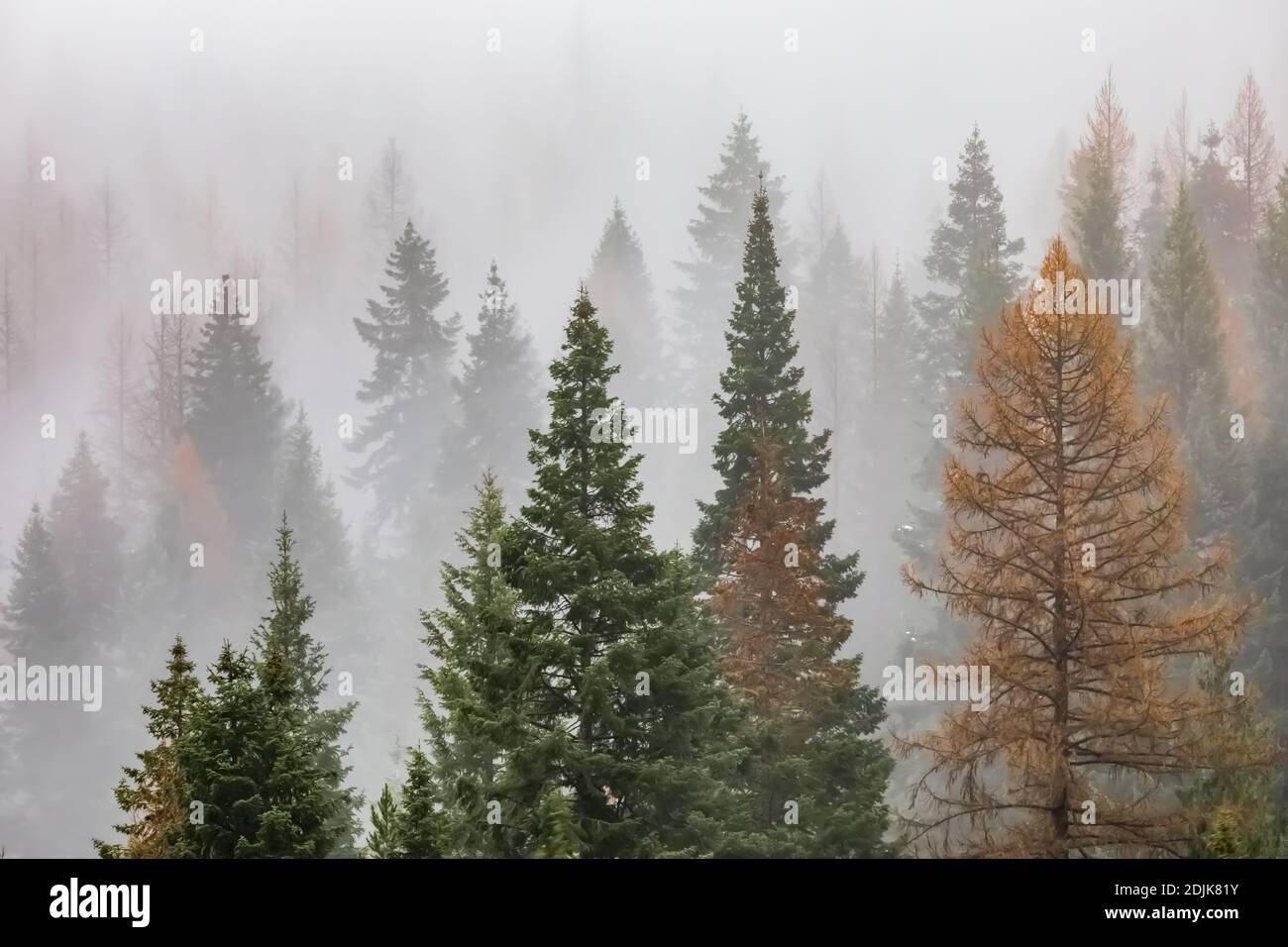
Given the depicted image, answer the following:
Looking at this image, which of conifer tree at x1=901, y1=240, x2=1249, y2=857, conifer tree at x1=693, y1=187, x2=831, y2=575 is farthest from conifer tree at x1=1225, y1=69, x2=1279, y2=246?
conifer tree at x1=901, y1=240, x2=1249, y2=857

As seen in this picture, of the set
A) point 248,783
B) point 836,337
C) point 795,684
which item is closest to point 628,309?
→ point 836,337

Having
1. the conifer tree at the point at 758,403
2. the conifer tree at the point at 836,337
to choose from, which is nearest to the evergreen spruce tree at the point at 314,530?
the conifer tree at the point at 836,337

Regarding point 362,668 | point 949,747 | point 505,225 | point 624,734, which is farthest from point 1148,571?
point 505,225

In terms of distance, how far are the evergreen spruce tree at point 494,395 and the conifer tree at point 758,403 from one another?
46725 millimetres

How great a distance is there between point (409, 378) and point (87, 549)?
22089 millimetres

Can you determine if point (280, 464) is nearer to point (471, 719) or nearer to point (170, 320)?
point (170, 320)

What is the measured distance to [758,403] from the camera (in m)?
31.2

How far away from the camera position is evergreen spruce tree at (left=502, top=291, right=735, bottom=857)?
19516mm

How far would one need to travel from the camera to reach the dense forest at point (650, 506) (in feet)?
67.2

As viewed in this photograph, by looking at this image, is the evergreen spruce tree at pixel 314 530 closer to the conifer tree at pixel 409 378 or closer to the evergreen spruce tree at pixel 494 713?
the conifer tree at pixel 409 378

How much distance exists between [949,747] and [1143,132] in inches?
5636

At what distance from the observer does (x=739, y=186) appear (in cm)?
9581

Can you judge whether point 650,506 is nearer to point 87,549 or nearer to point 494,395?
point 494,395

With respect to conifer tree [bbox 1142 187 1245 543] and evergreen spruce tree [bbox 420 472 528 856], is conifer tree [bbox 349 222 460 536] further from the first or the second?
evergreen spruce tree [bbox 420 472 528 856]
